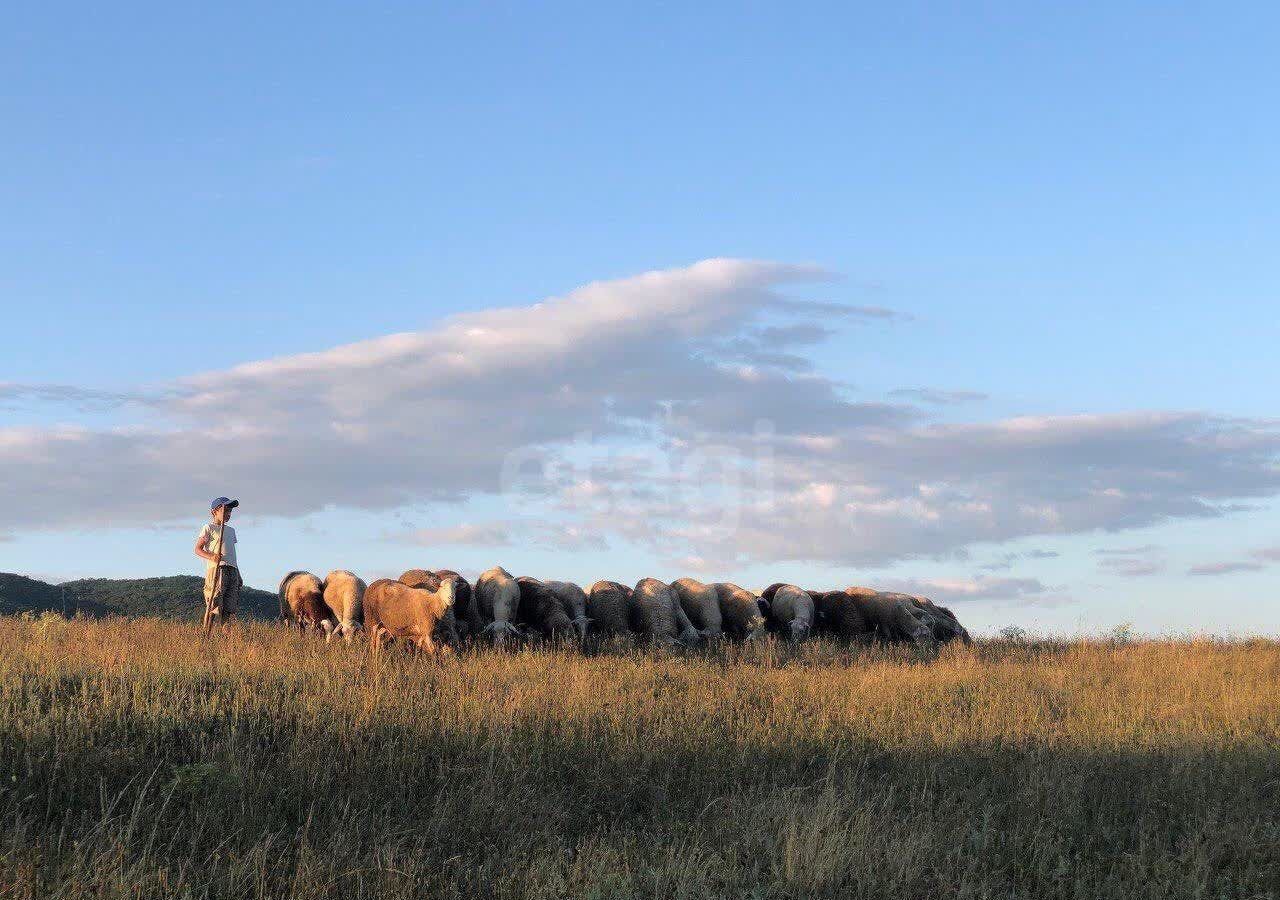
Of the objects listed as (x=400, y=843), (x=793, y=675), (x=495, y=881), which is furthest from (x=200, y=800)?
(x=793, y=675)

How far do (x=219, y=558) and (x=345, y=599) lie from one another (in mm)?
3487

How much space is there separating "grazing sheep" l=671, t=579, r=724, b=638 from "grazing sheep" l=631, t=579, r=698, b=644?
737 millimetres

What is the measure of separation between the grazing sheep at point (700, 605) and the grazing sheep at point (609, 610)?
125 centimetres

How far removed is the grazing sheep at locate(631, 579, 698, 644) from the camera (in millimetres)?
20641

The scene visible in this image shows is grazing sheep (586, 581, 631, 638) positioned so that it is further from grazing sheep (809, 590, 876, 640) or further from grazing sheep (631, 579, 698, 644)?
grazing sheep (809, 590, 876, 640)

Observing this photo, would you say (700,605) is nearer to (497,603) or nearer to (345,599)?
(497,603)

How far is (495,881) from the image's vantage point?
24.0 ft

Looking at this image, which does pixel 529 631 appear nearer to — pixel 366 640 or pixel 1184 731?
pixel 366 640

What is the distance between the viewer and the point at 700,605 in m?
22.3

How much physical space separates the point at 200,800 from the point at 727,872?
4.18 meters

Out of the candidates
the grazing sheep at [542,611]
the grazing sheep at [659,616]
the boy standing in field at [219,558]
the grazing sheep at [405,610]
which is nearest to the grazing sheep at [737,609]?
the grazing sheep at [659,616]

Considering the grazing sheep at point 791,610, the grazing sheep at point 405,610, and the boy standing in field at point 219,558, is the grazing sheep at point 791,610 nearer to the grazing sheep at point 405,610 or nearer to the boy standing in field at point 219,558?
the grazing sheep at point 405,610

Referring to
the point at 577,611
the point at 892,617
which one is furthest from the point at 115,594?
the point at 892,617

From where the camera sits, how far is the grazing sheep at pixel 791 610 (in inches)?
882
